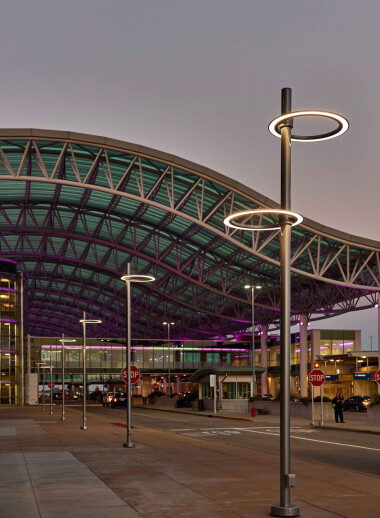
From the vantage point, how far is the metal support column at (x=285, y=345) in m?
10.9

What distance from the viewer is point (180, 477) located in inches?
617

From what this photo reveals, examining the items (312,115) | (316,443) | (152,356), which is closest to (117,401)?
(152,356)

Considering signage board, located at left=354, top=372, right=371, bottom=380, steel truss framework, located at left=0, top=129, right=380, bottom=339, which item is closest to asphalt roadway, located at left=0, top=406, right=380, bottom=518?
steel truss framework, located at left=0, top=129, right=380, bottom=339

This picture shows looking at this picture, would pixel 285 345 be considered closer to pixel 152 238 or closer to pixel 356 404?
pixel 356 404

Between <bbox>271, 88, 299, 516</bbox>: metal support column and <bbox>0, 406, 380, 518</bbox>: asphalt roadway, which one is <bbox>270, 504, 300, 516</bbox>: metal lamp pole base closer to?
<bbox>271, 88, 299, 516</bbox>: metal support column

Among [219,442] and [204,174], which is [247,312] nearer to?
[204,174]

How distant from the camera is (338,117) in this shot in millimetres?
11227

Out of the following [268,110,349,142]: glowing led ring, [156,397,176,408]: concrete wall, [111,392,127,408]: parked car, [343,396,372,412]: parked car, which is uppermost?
[268,110,349,142]: glowing led ring

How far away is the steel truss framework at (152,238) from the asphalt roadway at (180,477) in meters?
24.1

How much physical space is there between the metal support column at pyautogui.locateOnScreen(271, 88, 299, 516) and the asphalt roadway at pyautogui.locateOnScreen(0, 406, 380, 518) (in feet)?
1.66

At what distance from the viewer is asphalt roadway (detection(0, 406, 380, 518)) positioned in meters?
11.7

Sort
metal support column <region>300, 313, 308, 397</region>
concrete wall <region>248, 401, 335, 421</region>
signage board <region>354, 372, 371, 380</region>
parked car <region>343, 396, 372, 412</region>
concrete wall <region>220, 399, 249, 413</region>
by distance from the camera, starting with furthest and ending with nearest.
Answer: metal support column <region>300, 313, 308, 397</region> → signage board <region>354, 372, 371, 380</region> → parked car <region>343, 396, 372, 412</region> → concrete wall <region>220, 399, 249, 413</region> → concrete wall <region>248, 401, 335, 421</region>

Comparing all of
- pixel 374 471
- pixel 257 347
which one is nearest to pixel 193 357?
pixel 257 347

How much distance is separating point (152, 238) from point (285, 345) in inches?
2468
